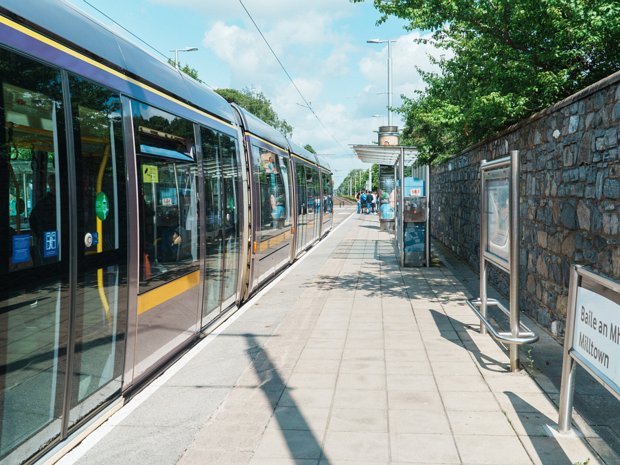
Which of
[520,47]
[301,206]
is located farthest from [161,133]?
[301,206]

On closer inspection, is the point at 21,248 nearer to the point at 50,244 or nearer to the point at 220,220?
the point at 50,244

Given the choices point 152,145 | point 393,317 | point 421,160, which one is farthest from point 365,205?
point 152,145

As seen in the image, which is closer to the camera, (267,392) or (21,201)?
(21,201)

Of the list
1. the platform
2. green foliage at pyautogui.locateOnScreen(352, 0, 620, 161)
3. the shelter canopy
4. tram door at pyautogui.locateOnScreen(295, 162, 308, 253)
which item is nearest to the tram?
the platform

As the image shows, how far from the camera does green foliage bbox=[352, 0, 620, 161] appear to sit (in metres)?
6.87

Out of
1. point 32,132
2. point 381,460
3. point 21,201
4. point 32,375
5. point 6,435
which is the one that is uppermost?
point 32,132

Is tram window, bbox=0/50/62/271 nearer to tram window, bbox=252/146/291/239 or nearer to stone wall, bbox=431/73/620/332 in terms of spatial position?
stone wall, bbox=431/73/620/332

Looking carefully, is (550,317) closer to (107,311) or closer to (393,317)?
(393,317)

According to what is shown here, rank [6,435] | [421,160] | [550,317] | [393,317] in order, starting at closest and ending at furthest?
[6,435] → [550,317] → [393,317] → [421,160]

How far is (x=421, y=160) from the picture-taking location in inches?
558

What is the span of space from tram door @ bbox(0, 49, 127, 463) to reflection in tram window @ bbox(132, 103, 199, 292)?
41cm

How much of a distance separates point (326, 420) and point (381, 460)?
2.27 ft

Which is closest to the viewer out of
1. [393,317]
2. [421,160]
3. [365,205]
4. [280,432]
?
[280,432]

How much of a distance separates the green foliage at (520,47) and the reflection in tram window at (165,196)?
4004 mm
